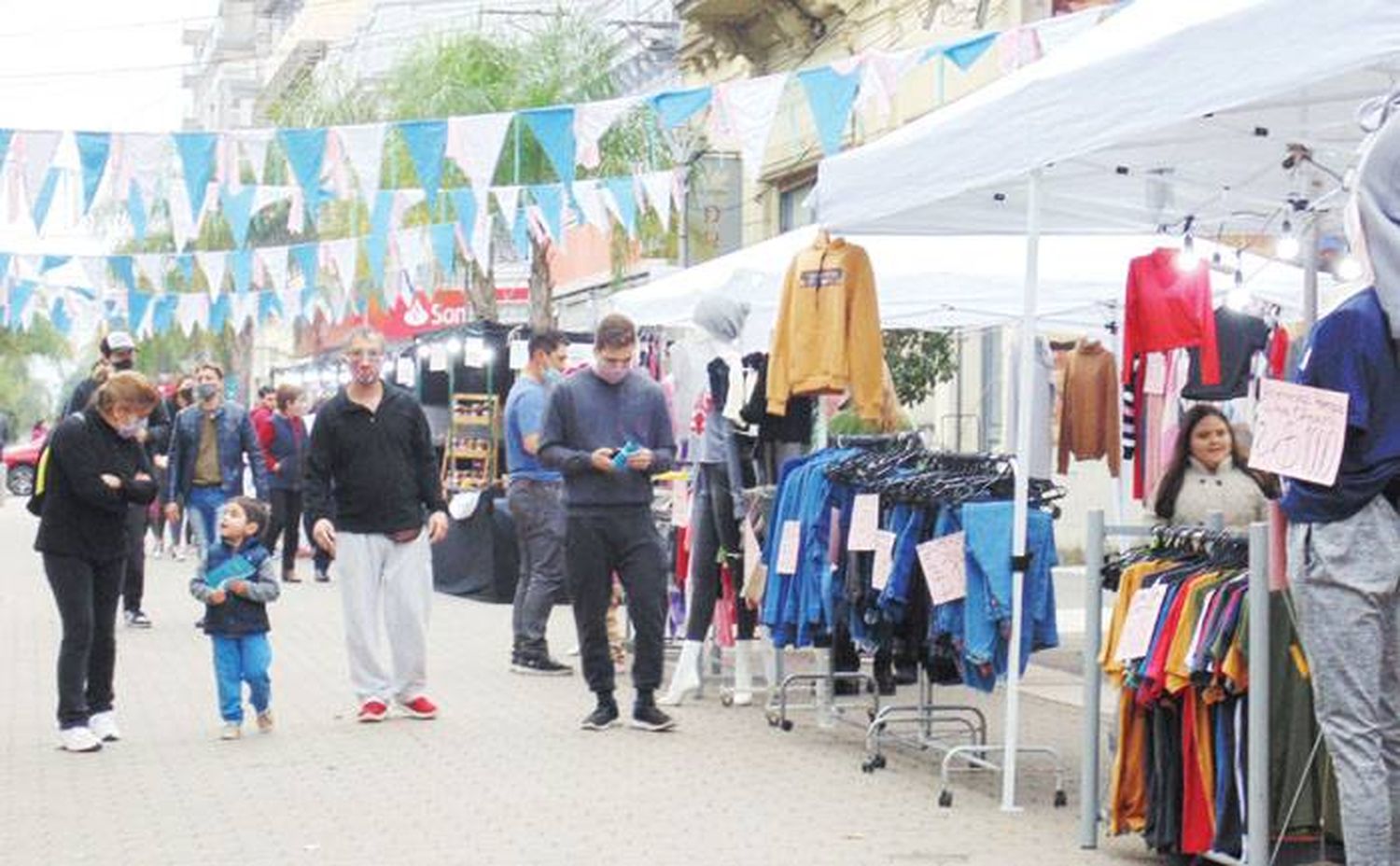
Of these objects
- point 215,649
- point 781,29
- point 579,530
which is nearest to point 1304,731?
point 579,530

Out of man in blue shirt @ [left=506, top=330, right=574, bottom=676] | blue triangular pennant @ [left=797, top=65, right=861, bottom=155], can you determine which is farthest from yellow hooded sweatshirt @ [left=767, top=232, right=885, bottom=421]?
blue triangular pennant @ [left=797, top=65, right=861, bottom=155]

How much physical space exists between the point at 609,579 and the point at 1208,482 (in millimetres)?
2934

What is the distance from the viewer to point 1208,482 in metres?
9.38

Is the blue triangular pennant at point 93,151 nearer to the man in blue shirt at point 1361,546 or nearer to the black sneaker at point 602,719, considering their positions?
the black sneaker at point 602,719

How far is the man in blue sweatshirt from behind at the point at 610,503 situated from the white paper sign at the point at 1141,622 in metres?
3.66

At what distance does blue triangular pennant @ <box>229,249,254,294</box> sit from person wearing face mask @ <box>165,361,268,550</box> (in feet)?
37.2

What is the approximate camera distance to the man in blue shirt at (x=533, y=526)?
13.3m

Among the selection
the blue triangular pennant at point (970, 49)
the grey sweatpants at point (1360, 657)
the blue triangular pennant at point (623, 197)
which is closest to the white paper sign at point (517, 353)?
the blue triangular pennant at point (623, 197)

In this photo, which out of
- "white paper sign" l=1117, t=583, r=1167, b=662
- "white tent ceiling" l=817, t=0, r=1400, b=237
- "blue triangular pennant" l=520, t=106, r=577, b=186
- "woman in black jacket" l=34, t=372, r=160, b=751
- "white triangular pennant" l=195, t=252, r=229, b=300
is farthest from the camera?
"white triangular pennant" l=195, t=252, r=229, b=300

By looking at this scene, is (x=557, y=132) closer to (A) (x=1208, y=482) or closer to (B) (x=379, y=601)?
(B) (x=379, y=601)

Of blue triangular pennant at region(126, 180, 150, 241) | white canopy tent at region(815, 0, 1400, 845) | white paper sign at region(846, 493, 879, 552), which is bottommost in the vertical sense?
A: white paper sign at region(846, 493, 879, 552)

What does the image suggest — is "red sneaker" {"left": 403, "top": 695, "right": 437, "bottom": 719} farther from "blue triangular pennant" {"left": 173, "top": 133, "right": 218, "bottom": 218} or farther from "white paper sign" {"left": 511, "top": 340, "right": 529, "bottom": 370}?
"white paper sign" {"left": 511, "top": 340, "right": 529, "bottom": 370}

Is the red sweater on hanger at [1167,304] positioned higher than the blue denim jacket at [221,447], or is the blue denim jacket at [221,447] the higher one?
the red sweater on hanger at [1167,304]

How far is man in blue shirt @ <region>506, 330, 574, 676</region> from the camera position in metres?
13.3
